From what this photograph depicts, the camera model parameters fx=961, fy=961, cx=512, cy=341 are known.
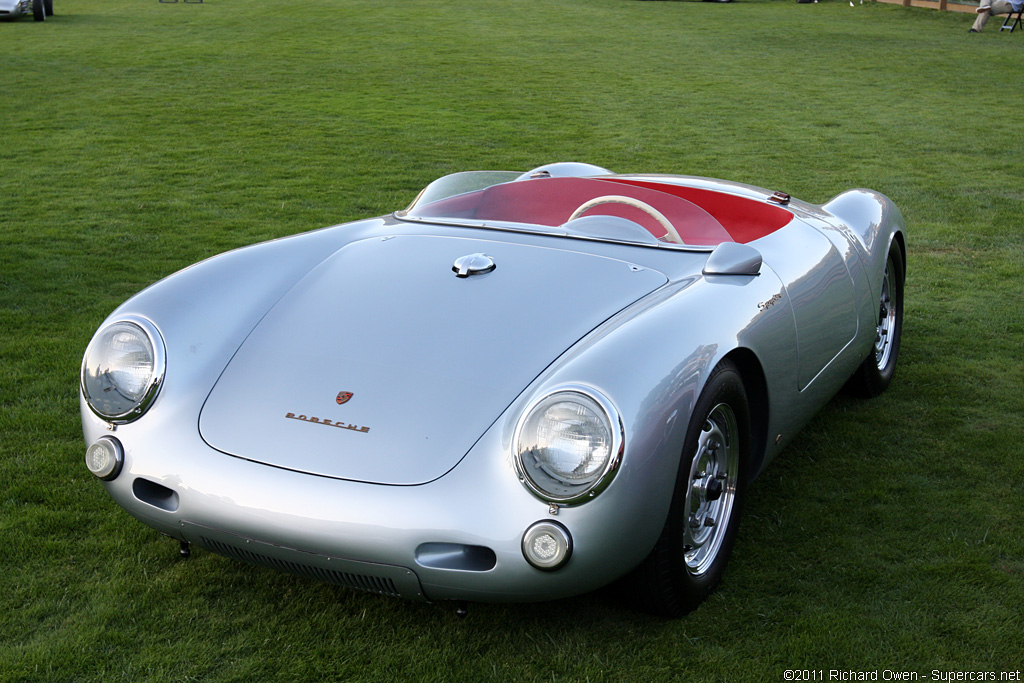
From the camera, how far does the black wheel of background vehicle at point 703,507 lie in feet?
8.39

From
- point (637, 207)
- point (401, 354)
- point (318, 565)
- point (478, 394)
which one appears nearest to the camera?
point (318, 565)

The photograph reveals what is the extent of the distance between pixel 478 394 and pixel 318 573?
0.62m

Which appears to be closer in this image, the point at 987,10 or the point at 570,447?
the point at 570,447

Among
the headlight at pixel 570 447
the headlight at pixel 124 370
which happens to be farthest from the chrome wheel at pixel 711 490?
the headlight at pixel 124 370

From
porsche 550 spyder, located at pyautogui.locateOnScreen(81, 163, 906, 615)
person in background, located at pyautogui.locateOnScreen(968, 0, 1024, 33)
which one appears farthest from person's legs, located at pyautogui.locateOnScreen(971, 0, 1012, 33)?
porsche 550 spyder, located at pyautogui.locateOnScreen(81, 163, 906, 615)

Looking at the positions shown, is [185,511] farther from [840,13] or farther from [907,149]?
[840,13]

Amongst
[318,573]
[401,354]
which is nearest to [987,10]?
[401,354]

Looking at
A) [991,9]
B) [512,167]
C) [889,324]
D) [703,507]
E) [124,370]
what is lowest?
[512,167]

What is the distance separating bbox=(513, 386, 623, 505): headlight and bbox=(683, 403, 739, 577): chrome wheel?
46 cm

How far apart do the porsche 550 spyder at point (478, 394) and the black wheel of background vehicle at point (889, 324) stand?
903 millimetres

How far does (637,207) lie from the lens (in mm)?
3615

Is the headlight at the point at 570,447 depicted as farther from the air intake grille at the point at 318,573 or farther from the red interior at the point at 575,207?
the red interior at the point at 575,207

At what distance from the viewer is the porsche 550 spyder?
235cm

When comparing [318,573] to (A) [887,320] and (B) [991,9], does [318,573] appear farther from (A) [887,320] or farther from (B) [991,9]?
(B) [991,9]
